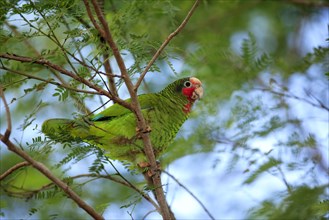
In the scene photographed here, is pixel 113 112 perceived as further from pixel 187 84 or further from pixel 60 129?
pixel 60 129

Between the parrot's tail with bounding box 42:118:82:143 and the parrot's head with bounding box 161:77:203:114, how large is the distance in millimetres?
1041

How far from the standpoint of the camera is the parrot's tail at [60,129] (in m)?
2.28

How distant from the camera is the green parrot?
264 centimetres

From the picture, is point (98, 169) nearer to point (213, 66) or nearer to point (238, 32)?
point (213, 66)

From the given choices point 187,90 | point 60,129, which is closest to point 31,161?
point 60,129

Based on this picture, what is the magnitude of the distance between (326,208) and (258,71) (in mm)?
1494

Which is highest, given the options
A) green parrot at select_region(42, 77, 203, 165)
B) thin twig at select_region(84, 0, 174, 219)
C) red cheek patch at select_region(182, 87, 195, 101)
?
red cheek patch at select_region(182, 87, 195, 101)

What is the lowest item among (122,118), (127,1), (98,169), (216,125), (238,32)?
(98,169)

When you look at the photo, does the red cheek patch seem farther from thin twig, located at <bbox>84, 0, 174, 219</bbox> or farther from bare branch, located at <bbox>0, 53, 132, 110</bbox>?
bare branch, located at <bbox>0, 53, 132, 110</bbox>

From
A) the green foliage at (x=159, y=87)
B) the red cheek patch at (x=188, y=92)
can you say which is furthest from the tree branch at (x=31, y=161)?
the red cheek patch at (x=188, y=92)

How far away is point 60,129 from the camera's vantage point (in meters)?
2.28

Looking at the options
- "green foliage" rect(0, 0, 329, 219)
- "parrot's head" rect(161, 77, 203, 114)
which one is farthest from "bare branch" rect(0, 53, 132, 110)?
"parrot's head" rect(161, 77, 203, 114)

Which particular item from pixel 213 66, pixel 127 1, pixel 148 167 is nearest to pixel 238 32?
pixel 213 66

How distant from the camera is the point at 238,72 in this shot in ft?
12.5
